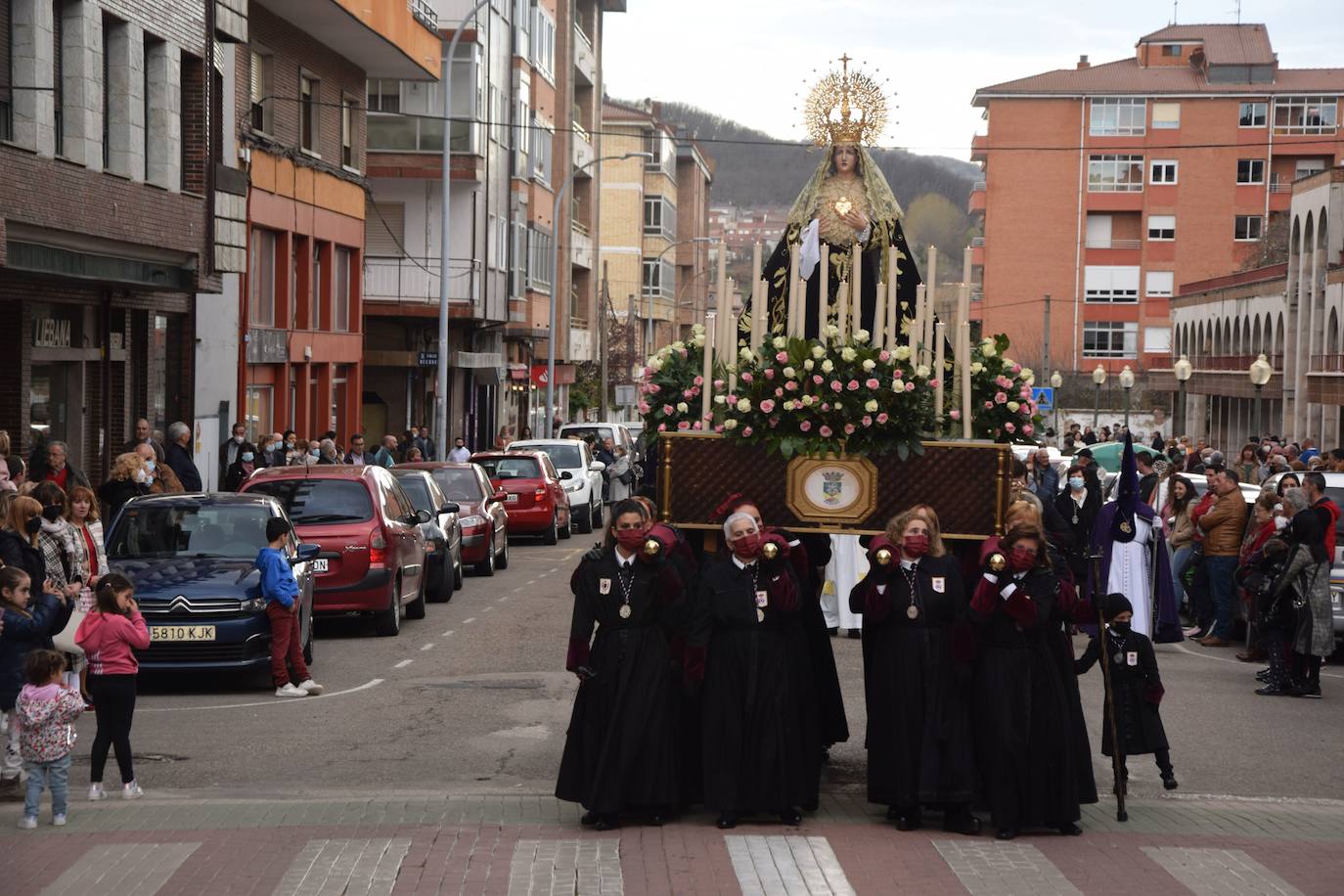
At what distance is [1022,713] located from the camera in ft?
31.8

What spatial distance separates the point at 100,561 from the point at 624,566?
16.7 feet

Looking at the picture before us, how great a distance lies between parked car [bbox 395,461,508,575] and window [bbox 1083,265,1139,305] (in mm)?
64663

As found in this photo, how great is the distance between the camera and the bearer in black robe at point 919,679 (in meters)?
9.66

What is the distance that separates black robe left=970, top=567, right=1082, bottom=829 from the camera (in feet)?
31.6

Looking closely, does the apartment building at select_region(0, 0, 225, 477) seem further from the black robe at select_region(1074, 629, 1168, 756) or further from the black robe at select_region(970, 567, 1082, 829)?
the black robe at select_region(970, 567, 1082, 829)

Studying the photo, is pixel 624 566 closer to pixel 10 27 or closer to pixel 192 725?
pixel 192 725

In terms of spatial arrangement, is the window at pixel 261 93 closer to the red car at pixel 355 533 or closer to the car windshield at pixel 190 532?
the red car at pixel 355 533

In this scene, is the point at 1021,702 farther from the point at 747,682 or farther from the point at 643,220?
the point at 643,220

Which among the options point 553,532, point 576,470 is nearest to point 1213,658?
point 553,532

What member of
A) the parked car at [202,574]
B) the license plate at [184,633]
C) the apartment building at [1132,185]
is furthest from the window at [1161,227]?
the license plate at [184,633]

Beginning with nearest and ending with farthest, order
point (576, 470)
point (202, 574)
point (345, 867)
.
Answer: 1. point (345, 867)
2. point (202, 574)
3. point (576, 470)

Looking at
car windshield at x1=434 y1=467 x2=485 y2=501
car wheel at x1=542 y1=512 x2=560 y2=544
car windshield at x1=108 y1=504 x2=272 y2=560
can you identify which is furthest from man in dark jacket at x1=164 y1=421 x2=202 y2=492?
car wheel at x1=542 y1=512 x2=560 y2=544

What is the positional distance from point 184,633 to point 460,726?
101 inches

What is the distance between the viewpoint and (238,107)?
31484 mm
